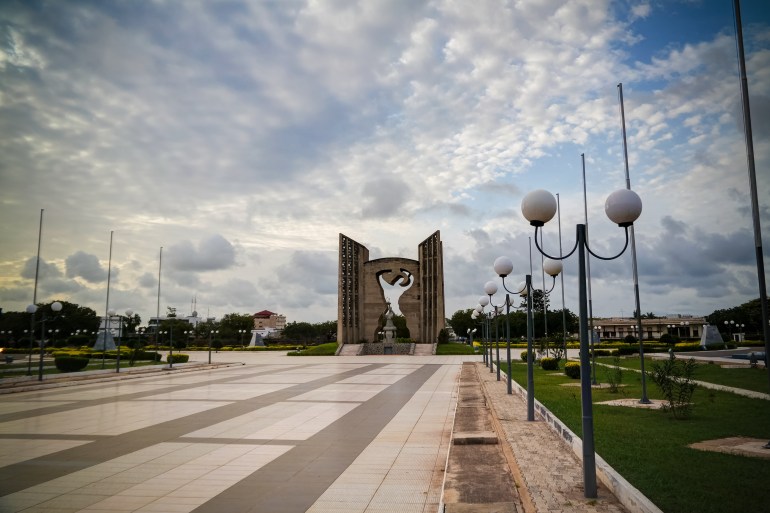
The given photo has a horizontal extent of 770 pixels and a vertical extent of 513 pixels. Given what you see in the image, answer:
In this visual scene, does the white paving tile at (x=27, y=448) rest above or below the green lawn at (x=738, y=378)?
below

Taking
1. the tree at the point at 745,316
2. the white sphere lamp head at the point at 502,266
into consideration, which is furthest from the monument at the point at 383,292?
the tree at the point at 745,316

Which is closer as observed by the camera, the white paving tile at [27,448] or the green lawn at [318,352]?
the white paving tile at [27,448]

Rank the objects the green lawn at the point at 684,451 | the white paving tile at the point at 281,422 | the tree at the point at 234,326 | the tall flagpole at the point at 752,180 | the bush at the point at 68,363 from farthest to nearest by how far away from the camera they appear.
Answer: the tree at the point at 234,326, the bush at the point at 68,363, the white paving tile at the point at 281,422, the tall flagpole at the point at 752,180, the green lawn at the point at 684,451

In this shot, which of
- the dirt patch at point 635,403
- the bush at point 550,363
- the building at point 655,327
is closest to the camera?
the dirt patch at point 635,403

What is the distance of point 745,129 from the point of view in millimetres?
7672

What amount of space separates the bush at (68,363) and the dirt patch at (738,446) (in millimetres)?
27170

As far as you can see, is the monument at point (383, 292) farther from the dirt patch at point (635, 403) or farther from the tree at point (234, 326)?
the tree at point (234, 326)

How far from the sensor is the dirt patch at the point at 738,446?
7.27 meters

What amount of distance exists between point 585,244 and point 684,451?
3.76m

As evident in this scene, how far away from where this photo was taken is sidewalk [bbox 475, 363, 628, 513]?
5254mm

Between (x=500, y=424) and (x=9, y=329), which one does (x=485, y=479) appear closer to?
(x=500, y=424)

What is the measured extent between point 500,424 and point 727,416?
4.77 meters

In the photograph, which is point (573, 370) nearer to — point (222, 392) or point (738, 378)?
point (738, 378)

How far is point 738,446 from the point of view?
774cm
